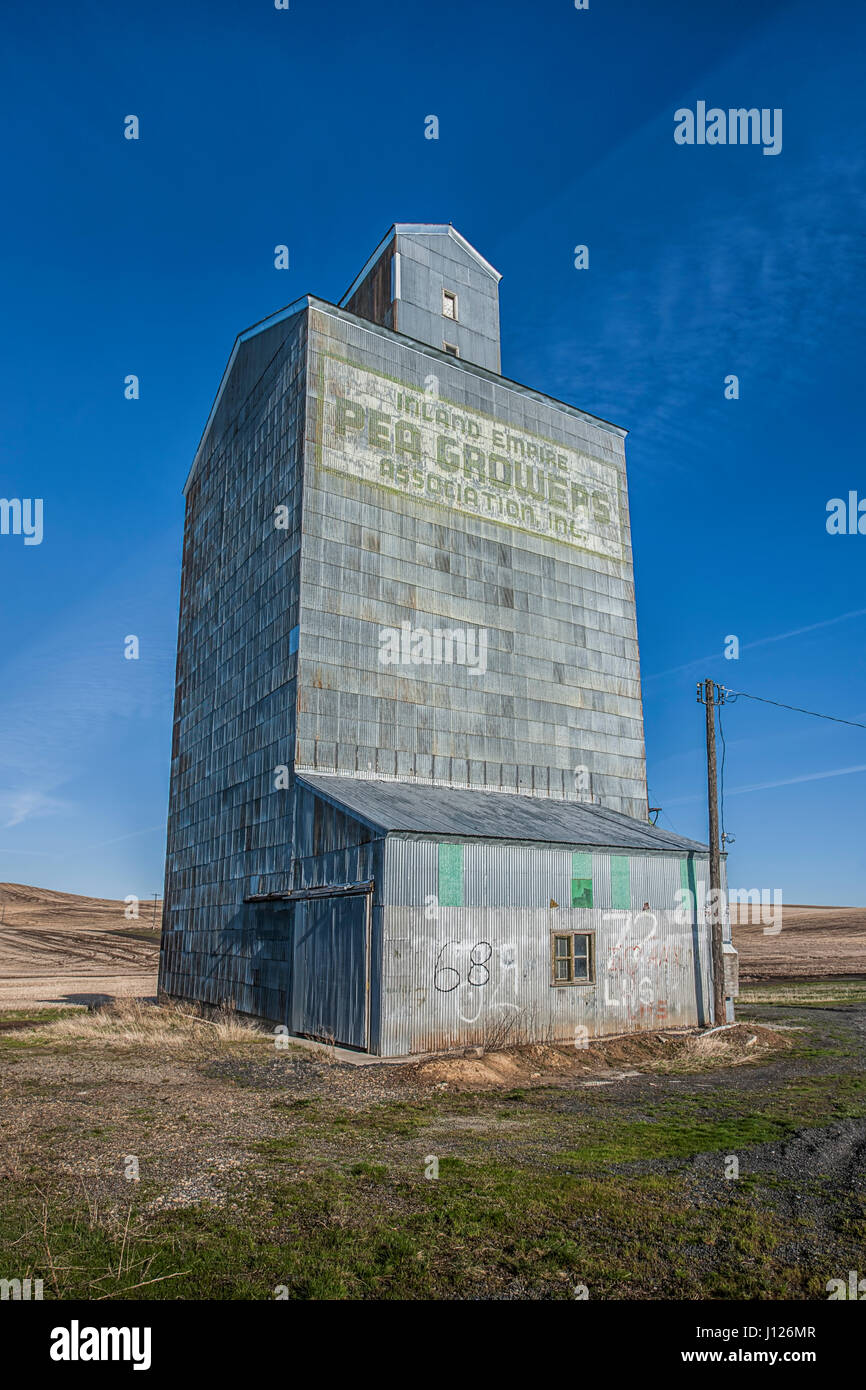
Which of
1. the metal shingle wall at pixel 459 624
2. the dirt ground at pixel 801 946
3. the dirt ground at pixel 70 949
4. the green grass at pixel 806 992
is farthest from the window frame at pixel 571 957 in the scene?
the dirt ground at pixel 801 946

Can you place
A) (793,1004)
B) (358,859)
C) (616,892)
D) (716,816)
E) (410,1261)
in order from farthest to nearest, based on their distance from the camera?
(793,1004)
(716,816)
(616,892)
(358,859)
(410,1261)

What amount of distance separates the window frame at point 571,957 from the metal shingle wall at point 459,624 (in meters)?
6.05

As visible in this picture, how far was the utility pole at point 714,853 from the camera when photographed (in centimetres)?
2400

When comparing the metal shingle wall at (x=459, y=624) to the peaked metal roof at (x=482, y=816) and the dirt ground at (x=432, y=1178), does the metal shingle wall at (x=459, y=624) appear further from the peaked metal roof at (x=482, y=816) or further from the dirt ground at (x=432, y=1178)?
the dirt ground at (x=432, y=1178)

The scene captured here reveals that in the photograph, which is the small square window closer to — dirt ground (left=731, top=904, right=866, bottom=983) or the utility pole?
the utility pole

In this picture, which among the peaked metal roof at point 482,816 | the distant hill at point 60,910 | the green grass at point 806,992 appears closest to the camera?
the peaked metal roof at point 482,816

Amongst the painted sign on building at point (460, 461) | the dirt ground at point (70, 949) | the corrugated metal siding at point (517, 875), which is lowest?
the dirt ground at point (70, 949)

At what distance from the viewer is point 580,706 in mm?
29281

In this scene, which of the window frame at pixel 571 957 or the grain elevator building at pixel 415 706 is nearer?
the grain elevator building at pixel 415 706

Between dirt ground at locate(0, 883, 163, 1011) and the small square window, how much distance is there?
23.5m
